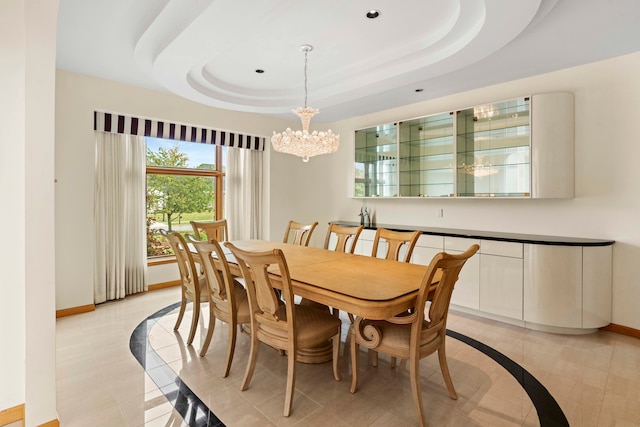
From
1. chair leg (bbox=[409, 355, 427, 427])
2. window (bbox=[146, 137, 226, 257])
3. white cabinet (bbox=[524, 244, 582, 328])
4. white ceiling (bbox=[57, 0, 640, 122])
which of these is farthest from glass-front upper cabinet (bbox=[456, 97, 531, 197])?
window (bbox=[146, 137, 226, 257])

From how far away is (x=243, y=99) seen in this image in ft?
14.4

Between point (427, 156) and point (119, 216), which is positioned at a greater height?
point (427, 156)

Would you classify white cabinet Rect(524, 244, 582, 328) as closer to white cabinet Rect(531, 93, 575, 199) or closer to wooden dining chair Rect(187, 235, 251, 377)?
white cabinet Rect(531, 93, 575, 199)

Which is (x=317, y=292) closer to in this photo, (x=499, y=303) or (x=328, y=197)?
(x=499, y=303)

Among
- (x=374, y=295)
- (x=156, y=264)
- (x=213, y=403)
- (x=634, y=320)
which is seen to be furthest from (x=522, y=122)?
(x=156, y=264)

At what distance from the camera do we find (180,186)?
4832mm

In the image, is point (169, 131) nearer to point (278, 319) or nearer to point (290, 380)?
point (278, 319)

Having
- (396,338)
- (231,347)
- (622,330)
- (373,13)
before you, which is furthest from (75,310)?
(622,330)

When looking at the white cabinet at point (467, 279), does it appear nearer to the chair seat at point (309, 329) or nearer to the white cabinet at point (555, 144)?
the white cabinet at point (555, 144)

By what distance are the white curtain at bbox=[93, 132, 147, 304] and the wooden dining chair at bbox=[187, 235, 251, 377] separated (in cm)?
205

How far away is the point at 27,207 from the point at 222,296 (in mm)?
1329

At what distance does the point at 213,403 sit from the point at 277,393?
0.41m

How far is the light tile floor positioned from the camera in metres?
1.97

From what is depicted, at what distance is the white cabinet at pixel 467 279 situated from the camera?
11.8ft
